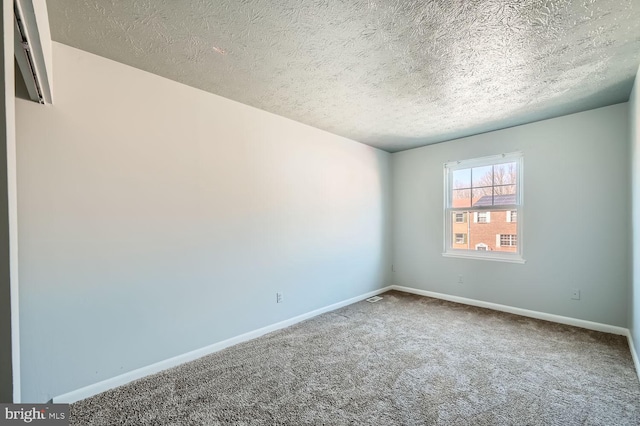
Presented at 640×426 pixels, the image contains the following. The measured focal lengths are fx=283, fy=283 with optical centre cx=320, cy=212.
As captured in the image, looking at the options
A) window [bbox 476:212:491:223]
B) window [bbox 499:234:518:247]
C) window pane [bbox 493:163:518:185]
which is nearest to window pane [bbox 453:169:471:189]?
window pane [bbox 493:163:518:185]

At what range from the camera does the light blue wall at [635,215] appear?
7.72ft

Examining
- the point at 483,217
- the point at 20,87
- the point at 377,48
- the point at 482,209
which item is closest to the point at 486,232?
the point at 483,217

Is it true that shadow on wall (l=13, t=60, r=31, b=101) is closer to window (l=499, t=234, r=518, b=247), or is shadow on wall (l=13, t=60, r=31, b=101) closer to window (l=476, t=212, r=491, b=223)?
window (l=476, t=212, r=491, b=223)

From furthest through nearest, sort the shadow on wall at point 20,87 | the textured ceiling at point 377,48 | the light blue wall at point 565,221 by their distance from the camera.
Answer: the light blue wall at point 565,221, the shadow on wall at point 20,87, the textured ceiling at point 377,48

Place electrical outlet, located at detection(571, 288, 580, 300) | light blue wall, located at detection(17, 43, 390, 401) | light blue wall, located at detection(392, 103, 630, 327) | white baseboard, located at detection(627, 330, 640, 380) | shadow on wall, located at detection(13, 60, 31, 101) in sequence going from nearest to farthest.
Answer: shadow on wall, located at detection(13, 60, 31, 101)
light blue wall, located at detection(17, 43, 390, 401)
white baseboard, located at detection(627, 330, 640, 380)
light blue wall, located at detection(392, 103, 630, 327)
electrical outlet, located at detection(571, 288, 580, 300)

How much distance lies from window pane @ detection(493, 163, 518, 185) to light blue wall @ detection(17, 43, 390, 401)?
2639mm

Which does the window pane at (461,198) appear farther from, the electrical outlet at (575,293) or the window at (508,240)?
the electrical outlet at (575,293)

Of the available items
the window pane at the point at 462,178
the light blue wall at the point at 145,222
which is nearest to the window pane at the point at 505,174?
the window pane at the point at 462,178

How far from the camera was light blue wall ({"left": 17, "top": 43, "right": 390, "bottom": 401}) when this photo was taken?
6.26 feet

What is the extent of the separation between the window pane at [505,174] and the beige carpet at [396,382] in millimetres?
1859

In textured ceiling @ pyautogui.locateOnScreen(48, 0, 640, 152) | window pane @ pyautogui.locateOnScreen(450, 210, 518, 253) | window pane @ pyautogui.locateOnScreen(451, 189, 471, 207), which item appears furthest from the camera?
window pane @ pyautogui.locateOnScreen(451, 189, 471, 207)

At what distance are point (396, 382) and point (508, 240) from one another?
2756 millimetres

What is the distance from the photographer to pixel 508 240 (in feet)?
12.7

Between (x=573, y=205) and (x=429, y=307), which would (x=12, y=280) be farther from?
(x=573, y=205)
